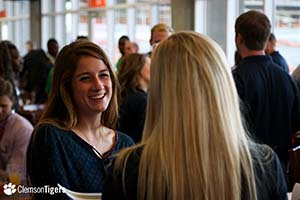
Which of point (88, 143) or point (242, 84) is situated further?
point (242, 84)

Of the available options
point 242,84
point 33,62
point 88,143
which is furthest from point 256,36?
point 33,62

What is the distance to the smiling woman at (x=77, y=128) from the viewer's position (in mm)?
1848

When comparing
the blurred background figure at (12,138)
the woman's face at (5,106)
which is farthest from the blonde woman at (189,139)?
the woman's face at (5,106)

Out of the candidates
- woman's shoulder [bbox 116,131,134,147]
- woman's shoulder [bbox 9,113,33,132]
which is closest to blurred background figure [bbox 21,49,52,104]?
woman's shoulder [bbox 9,113,33,132]

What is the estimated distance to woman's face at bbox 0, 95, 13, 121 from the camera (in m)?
3.34

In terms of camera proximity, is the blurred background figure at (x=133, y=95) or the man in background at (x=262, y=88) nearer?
the man in background at (x=262, y=88)

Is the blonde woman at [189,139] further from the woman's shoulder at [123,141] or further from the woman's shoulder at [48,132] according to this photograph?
the woman's shoulder at [123,141]

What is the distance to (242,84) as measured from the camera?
10.1 feet

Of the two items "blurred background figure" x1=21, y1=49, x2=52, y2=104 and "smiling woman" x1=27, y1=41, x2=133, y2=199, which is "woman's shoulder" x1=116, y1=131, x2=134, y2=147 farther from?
"blurred background figure" x1=21, y1=49, x2=52, y2=104

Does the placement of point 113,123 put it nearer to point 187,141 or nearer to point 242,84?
point 187,141

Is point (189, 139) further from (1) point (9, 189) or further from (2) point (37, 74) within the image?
(2) point (37, 74)

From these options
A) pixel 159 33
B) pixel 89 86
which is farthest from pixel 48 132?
pixel 159 33

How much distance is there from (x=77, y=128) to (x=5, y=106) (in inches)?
59.4

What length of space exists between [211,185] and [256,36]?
183 centimetres
